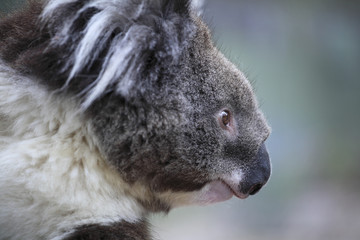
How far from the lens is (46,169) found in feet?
7.47

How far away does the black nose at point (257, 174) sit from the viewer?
284cm

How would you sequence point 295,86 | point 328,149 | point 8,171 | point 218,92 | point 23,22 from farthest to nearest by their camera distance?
1. point 328,149
2. point 295,86
3. point 218,92
4. point 23,22
5. point 8,171

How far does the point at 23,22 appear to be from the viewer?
253cm

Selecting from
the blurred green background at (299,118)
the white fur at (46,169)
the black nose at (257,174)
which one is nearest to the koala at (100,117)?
the white fur at (46,169)

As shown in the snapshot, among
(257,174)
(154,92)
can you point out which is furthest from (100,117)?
(257,174)

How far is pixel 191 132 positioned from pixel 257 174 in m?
0.56

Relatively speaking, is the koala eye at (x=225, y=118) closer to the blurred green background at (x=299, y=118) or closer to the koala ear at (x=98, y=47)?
the koala ear at (x=98, y=47)

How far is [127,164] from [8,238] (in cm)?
64

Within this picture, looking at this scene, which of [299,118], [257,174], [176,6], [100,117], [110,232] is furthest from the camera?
[299,118]

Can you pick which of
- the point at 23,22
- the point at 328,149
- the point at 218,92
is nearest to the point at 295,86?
the point at 328,149

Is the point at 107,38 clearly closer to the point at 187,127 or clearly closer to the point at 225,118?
the point at 187,127

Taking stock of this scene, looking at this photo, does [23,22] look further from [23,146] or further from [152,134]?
[152,134]

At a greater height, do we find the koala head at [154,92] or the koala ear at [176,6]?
the koala ear at [176,6]

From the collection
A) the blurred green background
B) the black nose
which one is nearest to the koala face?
the black nose
